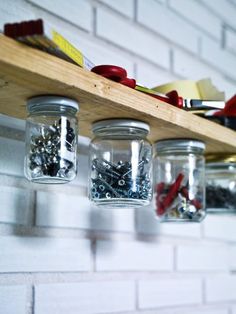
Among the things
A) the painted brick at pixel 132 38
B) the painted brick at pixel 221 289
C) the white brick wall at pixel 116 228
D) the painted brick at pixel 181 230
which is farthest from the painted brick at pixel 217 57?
the painted brick at pixel 221 289

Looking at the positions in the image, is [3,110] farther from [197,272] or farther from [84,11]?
[197,272]

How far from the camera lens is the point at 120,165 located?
83cm

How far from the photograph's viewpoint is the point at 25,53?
62cm

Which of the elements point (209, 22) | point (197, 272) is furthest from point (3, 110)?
point (209, 22)

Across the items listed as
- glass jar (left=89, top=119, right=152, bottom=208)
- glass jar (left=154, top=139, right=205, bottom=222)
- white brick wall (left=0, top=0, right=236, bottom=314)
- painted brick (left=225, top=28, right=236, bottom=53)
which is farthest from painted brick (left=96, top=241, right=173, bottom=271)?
painted brick (left=225, top=28, right=236, bottom=53)

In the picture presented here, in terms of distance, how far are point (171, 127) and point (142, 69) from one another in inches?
13.1

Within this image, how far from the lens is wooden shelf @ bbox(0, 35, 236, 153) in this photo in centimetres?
63

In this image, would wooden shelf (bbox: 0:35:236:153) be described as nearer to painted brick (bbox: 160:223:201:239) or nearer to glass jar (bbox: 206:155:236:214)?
glass jar (bbox: 206:155:236:214)

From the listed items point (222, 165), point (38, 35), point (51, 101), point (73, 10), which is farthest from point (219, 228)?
point (38, 35)

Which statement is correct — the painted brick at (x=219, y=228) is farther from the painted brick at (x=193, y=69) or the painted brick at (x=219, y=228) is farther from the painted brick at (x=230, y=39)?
the painted brick at (x=230, y=39)

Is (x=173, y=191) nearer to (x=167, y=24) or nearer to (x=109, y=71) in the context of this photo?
(x=109, y=71)

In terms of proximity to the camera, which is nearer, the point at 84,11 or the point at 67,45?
the point at 67,45

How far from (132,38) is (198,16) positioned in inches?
12.5

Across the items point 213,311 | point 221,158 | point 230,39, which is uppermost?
point 230,39
